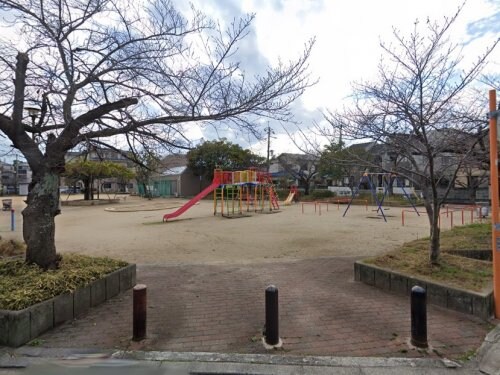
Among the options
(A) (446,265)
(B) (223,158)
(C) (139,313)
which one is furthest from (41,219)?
(B) (223,158)

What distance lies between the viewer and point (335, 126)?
6098mm

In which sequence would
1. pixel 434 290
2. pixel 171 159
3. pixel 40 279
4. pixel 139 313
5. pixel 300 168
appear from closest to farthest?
Result: pixel 139 313 → pixel 40 279 → pixel 434 290 → pixel 171 159 → pixel 300 168

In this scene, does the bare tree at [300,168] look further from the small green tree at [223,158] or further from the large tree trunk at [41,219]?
the large tree trunk at [41,219]

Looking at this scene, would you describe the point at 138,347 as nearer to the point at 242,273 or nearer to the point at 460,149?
the point at 242,273

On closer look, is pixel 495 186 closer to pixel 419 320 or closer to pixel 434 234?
pixel 434 234

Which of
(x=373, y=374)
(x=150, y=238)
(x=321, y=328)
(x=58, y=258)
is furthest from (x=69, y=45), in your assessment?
(x=150, y=238)

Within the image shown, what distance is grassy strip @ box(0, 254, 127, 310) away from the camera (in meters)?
3.67

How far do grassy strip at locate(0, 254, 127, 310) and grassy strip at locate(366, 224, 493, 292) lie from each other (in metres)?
4.44

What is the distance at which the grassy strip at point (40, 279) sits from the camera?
367 cm

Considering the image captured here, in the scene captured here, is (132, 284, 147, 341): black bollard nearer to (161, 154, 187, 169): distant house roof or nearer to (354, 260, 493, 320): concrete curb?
(161, 154, 187, 169): distant house roof

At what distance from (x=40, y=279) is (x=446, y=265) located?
227 inches

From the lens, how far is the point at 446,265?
524 cm

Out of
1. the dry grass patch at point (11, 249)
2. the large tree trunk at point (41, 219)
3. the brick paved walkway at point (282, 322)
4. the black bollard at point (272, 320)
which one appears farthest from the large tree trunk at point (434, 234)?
the dry grass patch at point (11, 249)

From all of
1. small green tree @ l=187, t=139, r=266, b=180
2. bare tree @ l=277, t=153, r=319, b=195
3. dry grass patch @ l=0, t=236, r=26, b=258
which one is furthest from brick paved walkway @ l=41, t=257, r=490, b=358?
small green tree @ l=187, t=139, r=266, b=180
